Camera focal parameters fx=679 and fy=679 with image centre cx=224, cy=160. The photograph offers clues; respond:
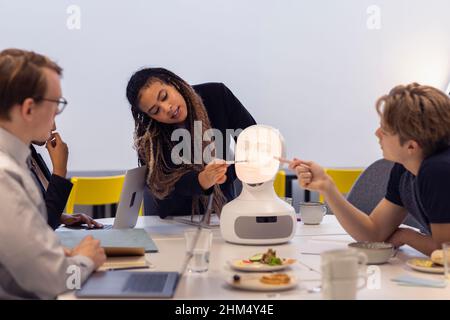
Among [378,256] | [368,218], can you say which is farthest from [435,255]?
[368,218]

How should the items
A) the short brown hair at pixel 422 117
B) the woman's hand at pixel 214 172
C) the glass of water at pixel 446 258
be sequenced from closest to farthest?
the glass of water at pixel 446 258
the short brown hair at pixel 422 117
the woman's hand at pixel 214 172

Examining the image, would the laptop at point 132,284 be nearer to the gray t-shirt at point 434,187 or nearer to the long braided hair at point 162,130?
the gray t-shirt at point 434,187

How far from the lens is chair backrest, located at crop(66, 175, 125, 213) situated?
4031mm

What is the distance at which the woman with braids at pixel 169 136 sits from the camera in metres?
2.74

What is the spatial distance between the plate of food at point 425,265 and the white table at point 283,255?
14 mm

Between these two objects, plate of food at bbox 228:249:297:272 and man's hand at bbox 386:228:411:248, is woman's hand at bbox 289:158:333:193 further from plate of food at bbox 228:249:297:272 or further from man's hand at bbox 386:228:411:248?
plate of food at bbox 228:249:297:272

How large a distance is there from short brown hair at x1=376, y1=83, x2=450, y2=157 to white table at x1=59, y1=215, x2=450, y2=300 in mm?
365

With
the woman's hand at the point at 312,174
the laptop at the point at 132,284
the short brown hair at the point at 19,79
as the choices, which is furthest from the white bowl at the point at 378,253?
the short brown hair at the point at 19,79

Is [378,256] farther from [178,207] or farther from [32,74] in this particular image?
[178,207]

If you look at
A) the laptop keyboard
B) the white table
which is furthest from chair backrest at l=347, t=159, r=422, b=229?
the laptop keyboard

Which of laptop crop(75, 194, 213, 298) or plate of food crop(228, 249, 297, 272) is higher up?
laptop crop(75, 194, 213, 298)

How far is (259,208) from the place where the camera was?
2.32m
